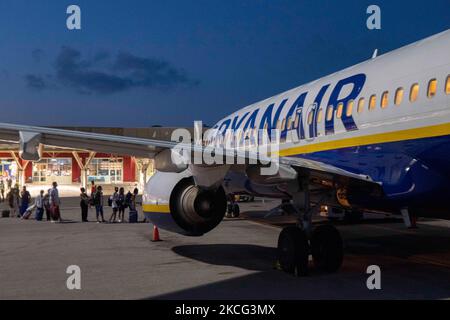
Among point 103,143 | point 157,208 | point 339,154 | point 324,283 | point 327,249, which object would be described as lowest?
point 324,283

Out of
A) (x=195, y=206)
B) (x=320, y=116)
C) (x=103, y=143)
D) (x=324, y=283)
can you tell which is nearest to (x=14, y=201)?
(x=195, y=206)

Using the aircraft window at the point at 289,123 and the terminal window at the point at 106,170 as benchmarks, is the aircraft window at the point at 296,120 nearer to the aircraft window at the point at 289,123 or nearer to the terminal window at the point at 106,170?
the aircraft window at the point at 289,123

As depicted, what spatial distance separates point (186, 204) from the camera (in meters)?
9.16

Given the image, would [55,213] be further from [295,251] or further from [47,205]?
[295,251]

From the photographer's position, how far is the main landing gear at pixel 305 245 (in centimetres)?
876

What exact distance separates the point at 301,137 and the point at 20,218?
62.8ft

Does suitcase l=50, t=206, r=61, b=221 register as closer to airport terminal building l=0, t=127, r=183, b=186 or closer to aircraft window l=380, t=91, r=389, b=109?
aircraft window l=380, t=91, r=389, b=109

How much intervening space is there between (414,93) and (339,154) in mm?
1822

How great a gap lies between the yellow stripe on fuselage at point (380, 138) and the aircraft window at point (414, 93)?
48 cm

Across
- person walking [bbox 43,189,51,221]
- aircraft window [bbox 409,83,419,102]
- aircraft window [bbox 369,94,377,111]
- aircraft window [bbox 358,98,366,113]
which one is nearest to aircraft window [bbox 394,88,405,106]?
aircraft window [bbox 409,83,419,102]

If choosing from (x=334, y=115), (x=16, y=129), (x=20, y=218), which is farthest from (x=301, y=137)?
(x=20, y=218)

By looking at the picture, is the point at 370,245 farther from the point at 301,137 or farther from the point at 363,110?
the point at 363,110

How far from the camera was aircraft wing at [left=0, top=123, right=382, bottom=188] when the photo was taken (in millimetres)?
7401

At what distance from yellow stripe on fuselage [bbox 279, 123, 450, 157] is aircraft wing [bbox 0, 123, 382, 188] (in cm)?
61
